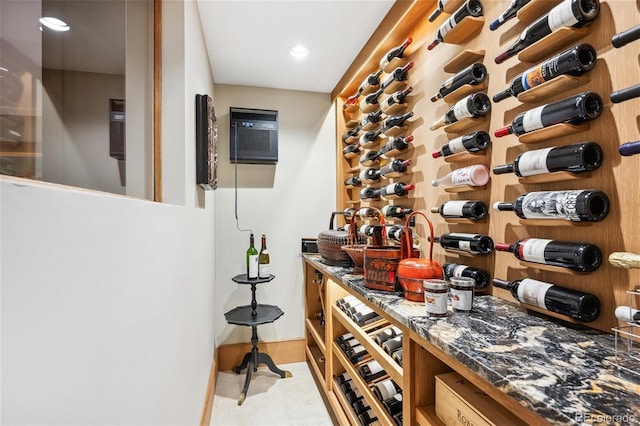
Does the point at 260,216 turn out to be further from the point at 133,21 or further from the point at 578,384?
the point at 578,384

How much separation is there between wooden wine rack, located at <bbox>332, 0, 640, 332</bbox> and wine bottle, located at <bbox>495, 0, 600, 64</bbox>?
24mm

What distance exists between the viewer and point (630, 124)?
0.84m

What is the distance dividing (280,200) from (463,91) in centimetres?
198

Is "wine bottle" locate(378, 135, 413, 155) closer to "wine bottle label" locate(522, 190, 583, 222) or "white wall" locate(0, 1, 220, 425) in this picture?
"wine bottle label" locate(522, 190, 583, 222)

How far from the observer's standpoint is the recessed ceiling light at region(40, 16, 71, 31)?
0.76m

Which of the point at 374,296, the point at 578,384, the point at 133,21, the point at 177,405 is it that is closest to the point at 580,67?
the point at 578,384

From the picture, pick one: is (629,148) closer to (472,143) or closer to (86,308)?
(472,143)

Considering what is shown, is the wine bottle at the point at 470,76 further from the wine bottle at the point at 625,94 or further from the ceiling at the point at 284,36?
the ceiling at the point at 284,36

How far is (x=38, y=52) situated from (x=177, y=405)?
46.7 inches

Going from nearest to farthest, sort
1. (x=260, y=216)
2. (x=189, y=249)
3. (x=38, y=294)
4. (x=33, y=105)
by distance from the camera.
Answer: (x=38, y=294)
(x=33, y=105)
(x=189, y=249)
(x=260, y=216)

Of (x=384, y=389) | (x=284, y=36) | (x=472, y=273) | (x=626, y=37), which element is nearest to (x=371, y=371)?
(x=384, y=389)

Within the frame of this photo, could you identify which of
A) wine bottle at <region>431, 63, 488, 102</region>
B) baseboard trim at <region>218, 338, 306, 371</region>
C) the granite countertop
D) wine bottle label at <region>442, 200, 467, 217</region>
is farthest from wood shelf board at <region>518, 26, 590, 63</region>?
baseboard trim at <region>218, 338, 306, 371</region>

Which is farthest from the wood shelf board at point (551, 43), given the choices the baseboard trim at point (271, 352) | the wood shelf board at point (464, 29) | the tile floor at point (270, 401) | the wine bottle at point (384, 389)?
the baseboard trim at point (271, 352)

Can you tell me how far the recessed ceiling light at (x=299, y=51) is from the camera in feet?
7.63
